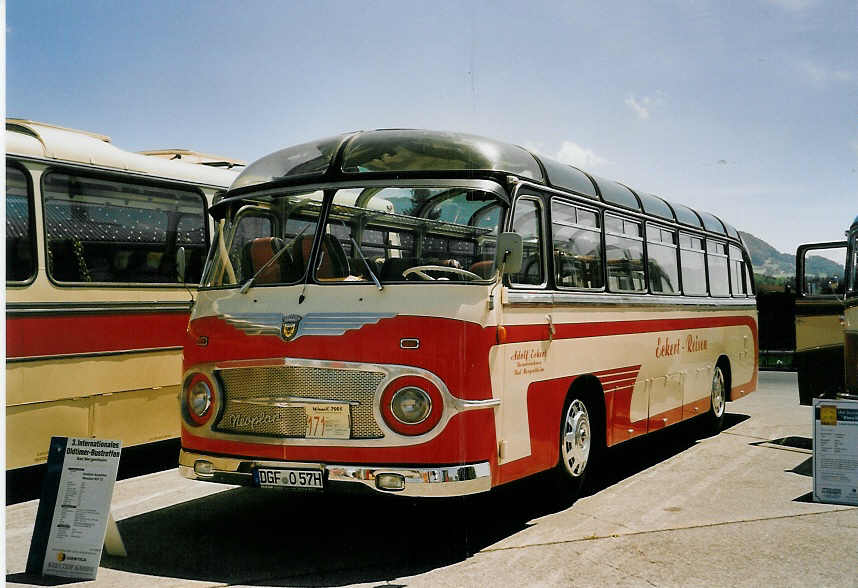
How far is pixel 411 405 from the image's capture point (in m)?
6.00

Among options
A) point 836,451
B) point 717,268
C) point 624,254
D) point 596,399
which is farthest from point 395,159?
point 717,268

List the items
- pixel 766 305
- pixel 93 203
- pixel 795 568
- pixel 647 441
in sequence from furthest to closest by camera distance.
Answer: pixel 766 305 → pixel 647 441 → pixel 93 203 → pixel 795 568

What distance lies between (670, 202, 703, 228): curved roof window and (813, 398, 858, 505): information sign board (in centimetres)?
493

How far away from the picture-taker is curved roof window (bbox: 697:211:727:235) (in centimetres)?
1287

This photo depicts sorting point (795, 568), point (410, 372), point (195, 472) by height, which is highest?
point (410, 372)

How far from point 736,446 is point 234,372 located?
7282mm

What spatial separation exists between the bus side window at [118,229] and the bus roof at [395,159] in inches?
84.7

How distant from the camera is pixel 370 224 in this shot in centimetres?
702

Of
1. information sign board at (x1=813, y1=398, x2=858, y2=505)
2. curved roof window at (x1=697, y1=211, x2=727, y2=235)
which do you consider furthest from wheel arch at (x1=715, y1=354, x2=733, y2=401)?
information sign board at (x1=813, y1=398, x2=858, y2=505)

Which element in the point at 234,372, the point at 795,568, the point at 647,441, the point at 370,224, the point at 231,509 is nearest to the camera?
the point at 795,568

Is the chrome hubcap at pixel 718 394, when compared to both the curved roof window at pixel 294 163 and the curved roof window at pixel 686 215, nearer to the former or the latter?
the curved roof window at pixel 686 215

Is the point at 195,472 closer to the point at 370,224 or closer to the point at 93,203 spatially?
the point at 370,224

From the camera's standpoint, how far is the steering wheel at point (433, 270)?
6.42m

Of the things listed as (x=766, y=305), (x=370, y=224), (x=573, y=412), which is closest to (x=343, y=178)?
(x=370, y=224)
